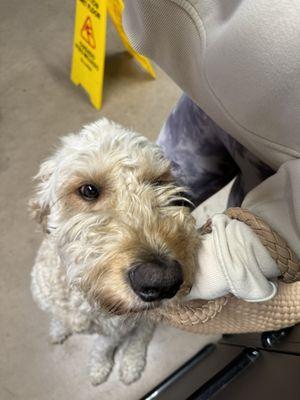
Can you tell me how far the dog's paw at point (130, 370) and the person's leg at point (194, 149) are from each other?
0.66m

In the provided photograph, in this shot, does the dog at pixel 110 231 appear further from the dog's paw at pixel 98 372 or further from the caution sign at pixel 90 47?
the caution sign at pixel 90 47

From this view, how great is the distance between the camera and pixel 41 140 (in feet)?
6.54

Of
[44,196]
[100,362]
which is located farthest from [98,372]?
[44,196]

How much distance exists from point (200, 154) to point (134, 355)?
2.61 feet

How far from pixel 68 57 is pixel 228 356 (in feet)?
5.34

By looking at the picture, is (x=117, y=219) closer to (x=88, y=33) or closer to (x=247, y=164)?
(x=247, y=164)

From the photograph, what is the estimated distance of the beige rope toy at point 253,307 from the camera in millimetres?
719

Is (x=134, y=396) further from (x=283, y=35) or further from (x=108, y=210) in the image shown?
(x=283, y=35)

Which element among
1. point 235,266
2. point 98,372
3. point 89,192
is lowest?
point 98,372

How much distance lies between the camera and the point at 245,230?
72 cm

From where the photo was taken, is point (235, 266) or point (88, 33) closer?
point (235, 266)

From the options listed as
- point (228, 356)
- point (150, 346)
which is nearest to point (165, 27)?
point (228, 356)

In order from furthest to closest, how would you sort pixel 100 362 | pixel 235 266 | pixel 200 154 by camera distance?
pixel 100 362
pixel 200 154
pixel 235 266

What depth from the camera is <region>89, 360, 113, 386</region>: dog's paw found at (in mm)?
1555
